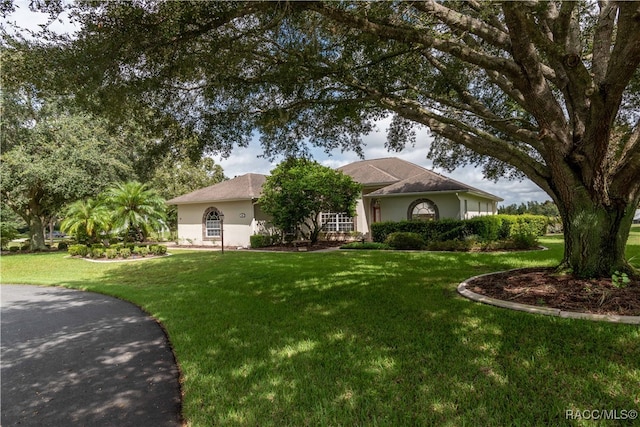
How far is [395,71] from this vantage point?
762cm

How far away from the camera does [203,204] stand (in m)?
22.7

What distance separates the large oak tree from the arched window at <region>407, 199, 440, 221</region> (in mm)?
9109

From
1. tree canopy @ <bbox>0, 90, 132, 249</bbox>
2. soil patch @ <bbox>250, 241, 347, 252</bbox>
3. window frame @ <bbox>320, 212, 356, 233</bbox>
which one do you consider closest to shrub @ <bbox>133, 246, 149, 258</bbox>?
soil patch @ <bbox>250, 241, 347, 252</bbox>

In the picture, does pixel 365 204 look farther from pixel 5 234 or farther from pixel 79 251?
pixel 5 234

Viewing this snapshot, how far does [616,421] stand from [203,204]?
74.1ft

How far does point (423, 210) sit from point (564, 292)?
42.4 feet

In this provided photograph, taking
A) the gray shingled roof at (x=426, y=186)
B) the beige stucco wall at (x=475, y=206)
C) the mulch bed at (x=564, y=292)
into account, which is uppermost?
the gray shingled roof at (x=426, y=186)

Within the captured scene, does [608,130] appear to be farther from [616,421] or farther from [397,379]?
[397,379]

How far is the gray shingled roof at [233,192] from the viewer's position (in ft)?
68.3

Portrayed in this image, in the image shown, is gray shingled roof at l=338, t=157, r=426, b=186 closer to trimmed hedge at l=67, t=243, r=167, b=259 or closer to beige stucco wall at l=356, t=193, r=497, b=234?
beige stucco wall at l=356, t=193, r=497, b=234

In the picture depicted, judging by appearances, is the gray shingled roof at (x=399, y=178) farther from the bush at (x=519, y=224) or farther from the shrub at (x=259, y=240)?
the shrub at (x=259, y=240)

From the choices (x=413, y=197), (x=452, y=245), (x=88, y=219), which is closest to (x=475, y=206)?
(x=413, y=197)

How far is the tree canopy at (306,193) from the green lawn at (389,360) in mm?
10097

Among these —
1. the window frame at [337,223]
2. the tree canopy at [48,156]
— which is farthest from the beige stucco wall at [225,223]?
the tree canopy at [48,156]
